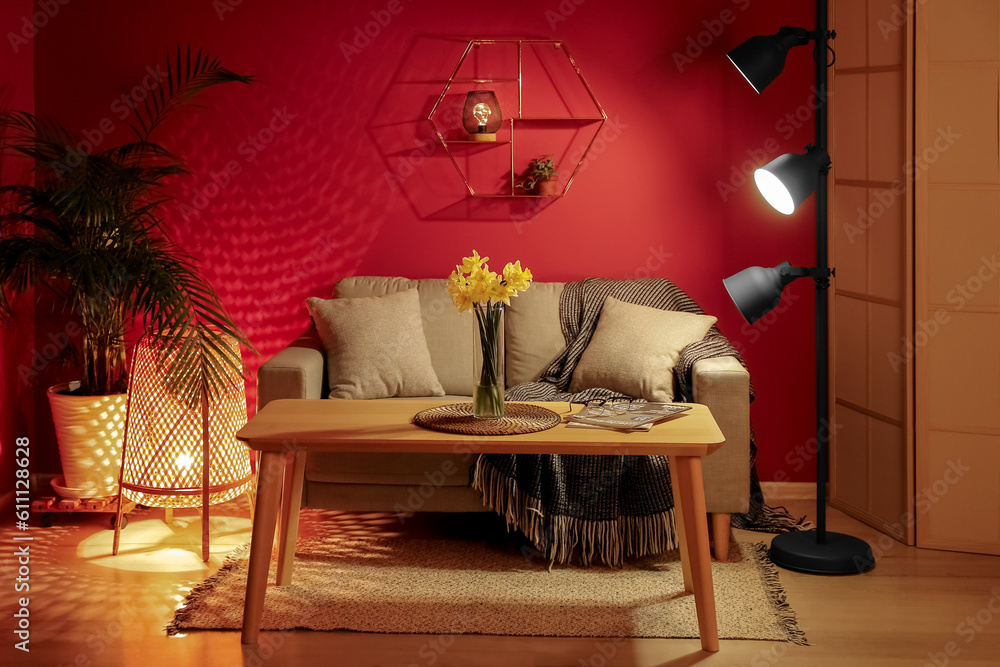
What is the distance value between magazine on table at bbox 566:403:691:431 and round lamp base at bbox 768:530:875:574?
2.39ft

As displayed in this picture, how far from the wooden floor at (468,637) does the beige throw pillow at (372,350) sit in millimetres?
724

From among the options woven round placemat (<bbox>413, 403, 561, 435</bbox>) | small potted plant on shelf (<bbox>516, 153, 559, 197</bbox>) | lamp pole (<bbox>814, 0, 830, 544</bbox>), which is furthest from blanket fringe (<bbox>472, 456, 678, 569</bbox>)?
small potted plant on shelf (<bbox>516, 153, 559, 197</bbox>)

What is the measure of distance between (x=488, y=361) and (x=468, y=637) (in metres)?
0.76

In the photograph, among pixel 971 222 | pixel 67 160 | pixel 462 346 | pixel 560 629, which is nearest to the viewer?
pixel 560 629

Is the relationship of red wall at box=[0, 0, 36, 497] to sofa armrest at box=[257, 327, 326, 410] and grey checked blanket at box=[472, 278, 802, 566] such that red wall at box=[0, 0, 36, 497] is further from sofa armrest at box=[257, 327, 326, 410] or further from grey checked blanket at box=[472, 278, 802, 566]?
grey checked blanket at box=[472, 278, 802, 566]

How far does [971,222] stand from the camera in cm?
339

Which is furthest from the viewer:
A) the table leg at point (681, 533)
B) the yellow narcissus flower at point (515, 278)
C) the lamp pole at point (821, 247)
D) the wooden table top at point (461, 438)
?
the lamp pole at point (821, 247)

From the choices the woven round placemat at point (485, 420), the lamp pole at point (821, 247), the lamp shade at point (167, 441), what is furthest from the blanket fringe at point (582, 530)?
the lamp shade at point (167, 441)

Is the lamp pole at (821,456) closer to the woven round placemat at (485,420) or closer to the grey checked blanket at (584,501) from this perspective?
the grey checked blanket at (584,501)

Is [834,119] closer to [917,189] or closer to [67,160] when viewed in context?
[917,189]

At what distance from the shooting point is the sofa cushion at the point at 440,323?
3.93 meters

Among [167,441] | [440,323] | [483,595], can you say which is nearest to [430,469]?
[483,595]

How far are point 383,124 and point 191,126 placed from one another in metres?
Result: 0.78

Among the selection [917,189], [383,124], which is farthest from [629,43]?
[917,189]
